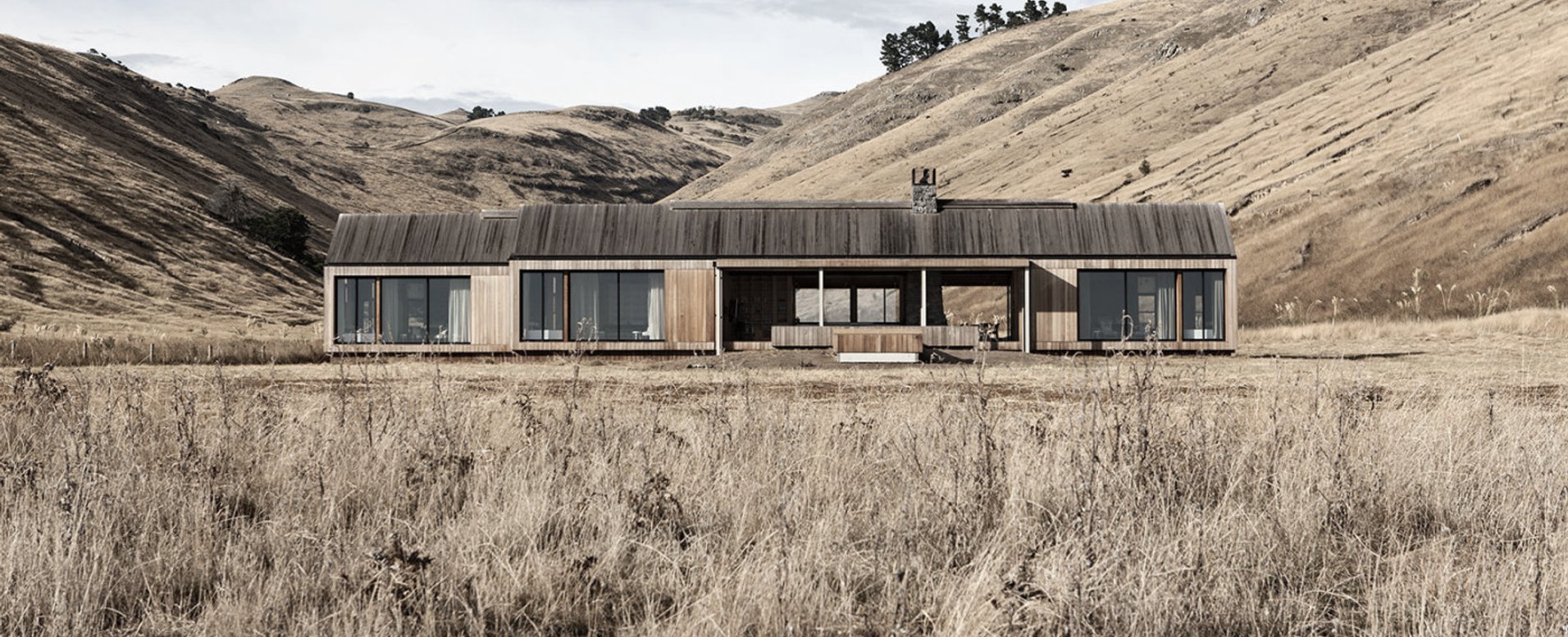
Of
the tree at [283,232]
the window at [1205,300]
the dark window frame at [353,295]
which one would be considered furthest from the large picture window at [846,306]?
the tree at [283,232]

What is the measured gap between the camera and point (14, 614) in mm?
5363

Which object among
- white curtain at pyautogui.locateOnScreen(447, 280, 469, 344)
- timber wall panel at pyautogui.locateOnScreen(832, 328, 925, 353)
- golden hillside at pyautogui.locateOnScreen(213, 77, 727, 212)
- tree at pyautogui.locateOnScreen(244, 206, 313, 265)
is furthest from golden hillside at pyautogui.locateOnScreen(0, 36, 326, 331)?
timber wall panel at pyautogui.locateOnScreen(832, 328, 925, 353)

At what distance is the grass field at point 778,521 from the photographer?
5.41m

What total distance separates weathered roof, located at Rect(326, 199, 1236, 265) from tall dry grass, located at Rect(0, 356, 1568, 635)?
21.2m

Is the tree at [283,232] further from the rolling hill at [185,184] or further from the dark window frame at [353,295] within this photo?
the dark window frame at [353,295]

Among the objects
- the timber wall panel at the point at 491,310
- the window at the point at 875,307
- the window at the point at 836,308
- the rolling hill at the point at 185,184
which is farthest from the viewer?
the rolling hill at the point at 185,184

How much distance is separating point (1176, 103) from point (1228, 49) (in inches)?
544

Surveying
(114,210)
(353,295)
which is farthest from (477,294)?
(114,210)

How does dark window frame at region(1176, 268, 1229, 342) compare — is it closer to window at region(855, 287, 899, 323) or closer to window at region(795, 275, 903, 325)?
window at region(795, 275, 903, 325)

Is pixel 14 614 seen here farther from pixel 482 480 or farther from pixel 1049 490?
pixel 1049 490

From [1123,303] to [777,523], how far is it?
2658 cm

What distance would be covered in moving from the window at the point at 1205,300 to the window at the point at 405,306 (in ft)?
62.3

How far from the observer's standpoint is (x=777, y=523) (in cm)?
643

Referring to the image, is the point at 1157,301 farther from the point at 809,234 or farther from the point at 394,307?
the point at 394,307
